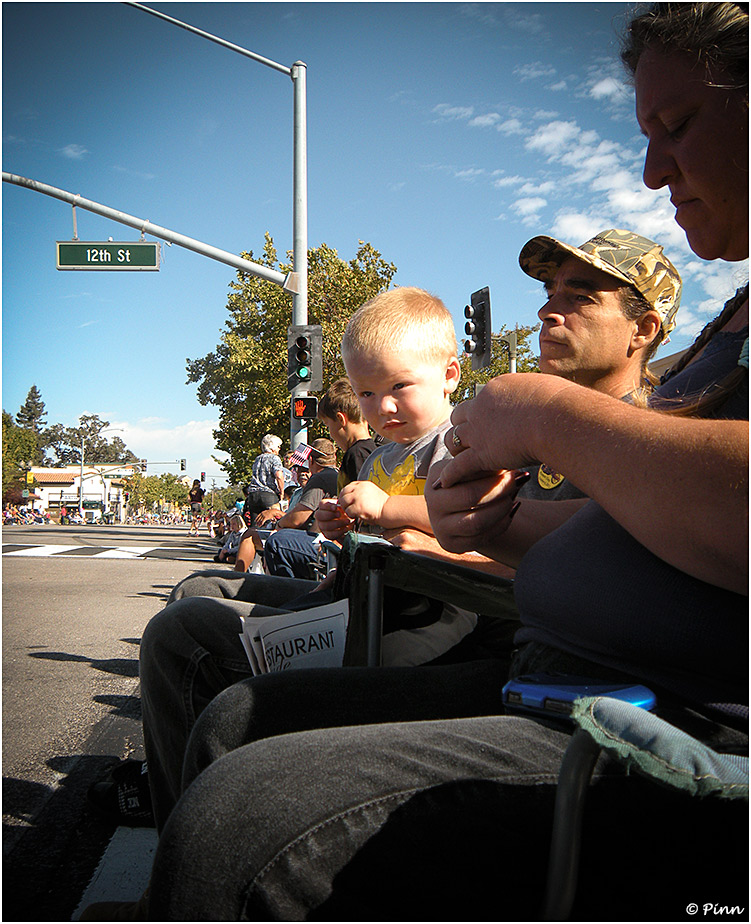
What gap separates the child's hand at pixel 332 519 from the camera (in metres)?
2.01

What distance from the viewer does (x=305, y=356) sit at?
36.2 ft

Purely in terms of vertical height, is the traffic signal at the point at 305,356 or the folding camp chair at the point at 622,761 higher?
the traffic signal at the point at 305,356

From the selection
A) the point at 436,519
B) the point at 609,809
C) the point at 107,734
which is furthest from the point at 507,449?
the point at 107,734

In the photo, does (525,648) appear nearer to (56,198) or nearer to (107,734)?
(107,734)

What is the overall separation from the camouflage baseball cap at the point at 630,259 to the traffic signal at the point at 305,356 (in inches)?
359

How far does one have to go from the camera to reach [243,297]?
1045 inches

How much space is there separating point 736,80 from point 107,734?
10.1 ft

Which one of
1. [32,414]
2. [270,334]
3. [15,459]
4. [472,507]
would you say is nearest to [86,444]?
[32,414]

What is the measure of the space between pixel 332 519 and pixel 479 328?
783cm

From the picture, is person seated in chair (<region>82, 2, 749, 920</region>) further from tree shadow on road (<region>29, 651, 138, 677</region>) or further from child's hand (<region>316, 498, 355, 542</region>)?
tree shadow on road (<region>29, 651, 138, 677</region>)

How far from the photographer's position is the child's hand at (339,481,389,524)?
6.09ft

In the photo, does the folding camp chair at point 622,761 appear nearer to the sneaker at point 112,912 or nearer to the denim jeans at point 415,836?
the denim jeans at point 415,836

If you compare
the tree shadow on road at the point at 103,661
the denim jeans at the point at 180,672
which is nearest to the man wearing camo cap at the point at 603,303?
the denim jeans at the point at 180,672

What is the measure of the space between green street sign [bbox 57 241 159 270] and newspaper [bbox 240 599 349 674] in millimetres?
10144
